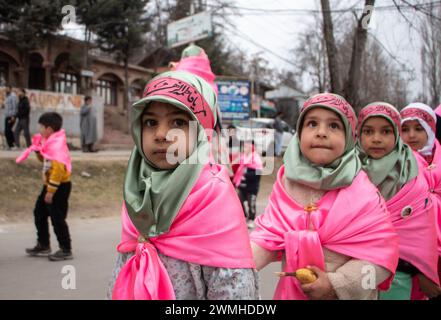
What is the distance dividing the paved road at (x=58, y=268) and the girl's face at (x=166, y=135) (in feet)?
10.0

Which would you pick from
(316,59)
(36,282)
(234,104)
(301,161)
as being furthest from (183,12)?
(301,161)

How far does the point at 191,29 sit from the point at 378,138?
13868 mm

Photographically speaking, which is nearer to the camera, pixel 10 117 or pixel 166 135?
pixel 166 135

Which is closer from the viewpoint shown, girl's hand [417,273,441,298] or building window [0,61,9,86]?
girl's hand [417,273,441,298]

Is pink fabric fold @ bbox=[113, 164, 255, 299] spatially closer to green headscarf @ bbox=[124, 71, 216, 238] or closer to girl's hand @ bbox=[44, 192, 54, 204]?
green headscarf @ bbox=[124, 71, 216, 238]

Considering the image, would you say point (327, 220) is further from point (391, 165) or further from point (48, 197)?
point (48, 197)

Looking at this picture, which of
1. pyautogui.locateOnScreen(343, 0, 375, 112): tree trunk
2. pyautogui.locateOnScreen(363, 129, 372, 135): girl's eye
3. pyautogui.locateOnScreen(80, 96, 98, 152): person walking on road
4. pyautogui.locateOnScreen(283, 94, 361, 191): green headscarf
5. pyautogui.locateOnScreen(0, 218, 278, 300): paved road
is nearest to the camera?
pyautogui.locateOnScreen(283, 94, 361, 191): green headscarf

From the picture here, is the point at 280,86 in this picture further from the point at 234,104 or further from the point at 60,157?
the point at 60,157

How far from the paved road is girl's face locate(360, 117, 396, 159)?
228 centimetres

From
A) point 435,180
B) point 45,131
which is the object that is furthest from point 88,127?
point 435,180

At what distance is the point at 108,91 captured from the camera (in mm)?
32188

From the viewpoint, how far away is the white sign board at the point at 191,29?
51.3ft

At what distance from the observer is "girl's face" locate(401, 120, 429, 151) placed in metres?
3.62

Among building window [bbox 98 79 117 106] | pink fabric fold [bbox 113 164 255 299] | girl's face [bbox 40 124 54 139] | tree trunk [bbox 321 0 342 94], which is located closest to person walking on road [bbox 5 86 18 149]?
girl's face [bbox 40 124 54 139]
